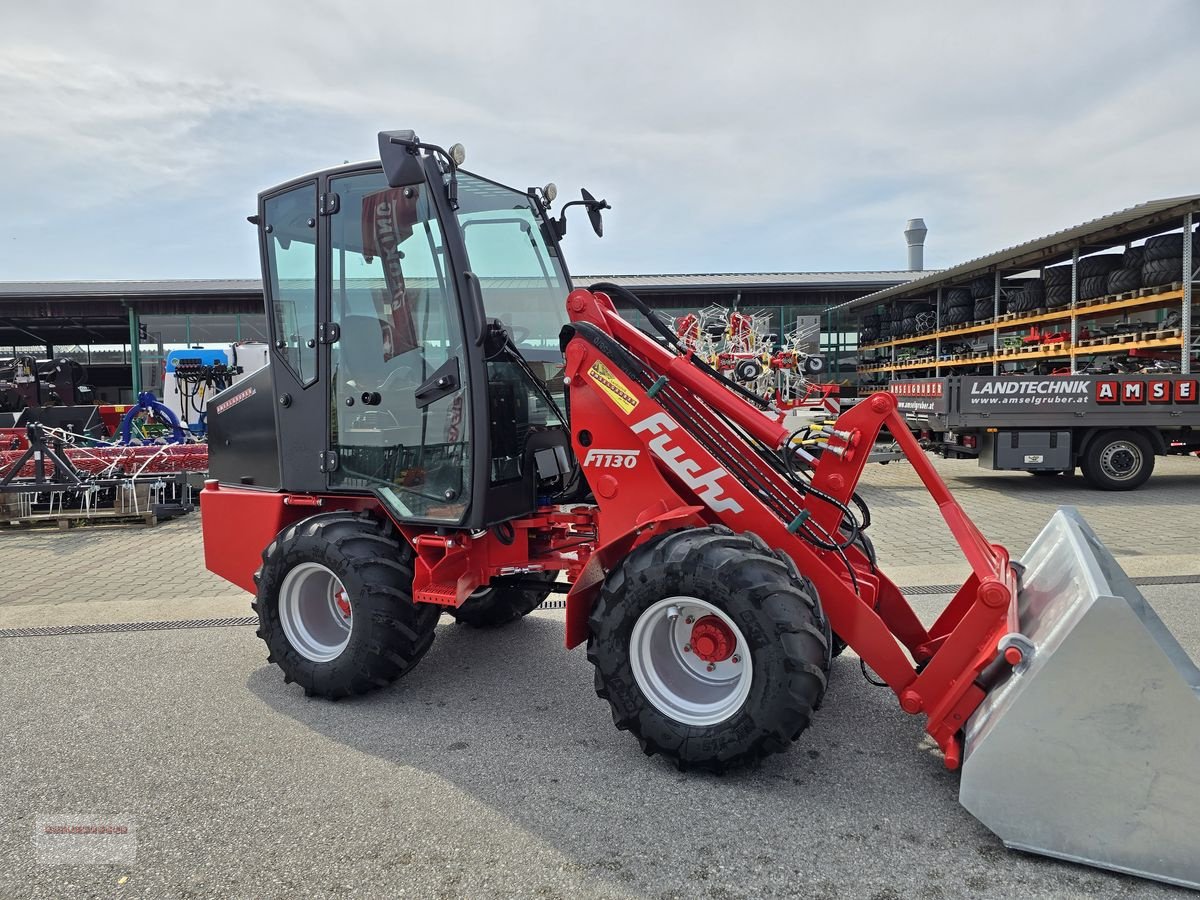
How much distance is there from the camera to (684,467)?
3.32 meters

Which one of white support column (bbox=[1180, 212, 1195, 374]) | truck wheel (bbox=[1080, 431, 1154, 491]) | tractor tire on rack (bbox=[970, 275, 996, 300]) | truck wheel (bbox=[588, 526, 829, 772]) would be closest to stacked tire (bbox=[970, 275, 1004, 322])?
tractor tire on rack (bbox=[970, 275, 996, 300])

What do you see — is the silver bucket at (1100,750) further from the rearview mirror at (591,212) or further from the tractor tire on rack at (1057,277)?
the tractor tire on rack at (1057,277)

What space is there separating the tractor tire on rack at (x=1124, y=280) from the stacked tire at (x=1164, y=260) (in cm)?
21

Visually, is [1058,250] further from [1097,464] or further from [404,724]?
[404,724]

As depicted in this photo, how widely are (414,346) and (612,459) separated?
44.9 inches

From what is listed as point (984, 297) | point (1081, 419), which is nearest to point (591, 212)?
point (1081, 419)

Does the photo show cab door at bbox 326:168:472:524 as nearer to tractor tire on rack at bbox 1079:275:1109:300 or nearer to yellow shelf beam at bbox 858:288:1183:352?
yellow shelf beam at bbox 858:288:1183:352

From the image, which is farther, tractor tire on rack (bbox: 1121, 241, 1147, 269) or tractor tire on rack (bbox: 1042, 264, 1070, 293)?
tractor tire on rack (bbox: 1042, 264, 1070, 293)

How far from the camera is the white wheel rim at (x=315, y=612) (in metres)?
3.99

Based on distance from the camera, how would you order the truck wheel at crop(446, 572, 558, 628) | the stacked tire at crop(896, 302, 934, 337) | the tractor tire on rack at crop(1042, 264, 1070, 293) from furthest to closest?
the stacked tire at crop(896, 302, 934, 337), the tractor tire on rack at crop(1042, 264, 1070, 293), the truck wheel at crop(446, 572, 558, 628)

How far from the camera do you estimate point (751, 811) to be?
2795 mm

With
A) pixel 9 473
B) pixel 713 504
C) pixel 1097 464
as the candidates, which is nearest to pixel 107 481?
pixel 9 473

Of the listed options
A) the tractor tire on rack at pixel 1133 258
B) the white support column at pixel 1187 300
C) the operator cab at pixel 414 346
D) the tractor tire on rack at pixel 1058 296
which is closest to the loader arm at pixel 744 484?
the operator cab at pixel 414 346

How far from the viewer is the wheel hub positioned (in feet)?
10.2
